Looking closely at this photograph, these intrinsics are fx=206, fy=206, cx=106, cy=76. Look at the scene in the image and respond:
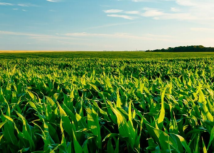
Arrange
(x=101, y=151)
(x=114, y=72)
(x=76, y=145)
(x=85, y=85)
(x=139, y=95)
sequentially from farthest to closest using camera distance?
1. (x=114, y=72)
2. (x=85, y=85)
3. (x=139, y=95)
4. (x=101, y=151)
5. (x=76, y=145)

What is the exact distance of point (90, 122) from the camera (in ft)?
5.48

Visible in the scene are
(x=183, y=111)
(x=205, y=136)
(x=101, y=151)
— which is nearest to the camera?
(x=101, y=151)

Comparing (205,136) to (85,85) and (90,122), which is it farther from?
(85,85)

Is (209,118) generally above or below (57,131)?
above

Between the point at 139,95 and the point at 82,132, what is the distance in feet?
4.44

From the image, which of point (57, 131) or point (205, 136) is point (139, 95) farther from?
point (57, 131)

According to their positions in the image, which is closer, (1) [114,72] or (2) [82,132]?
(2) [82,132]

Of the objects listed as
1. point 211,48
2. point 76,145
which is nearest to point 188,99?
point 76,145

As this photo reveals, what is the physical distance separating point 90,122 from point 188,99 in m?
1.42

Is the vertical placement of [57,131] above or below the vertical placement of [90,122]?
below

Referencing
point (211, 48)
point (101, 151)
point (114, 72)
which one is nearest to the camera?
point (101, 151)

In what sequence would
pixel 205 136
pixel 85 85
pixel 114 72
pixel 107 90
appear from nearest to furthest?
pixel 205 136 < pixel 107 90 < pixel 85 85 < pixel 114 72

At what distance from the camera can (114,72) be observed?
9.65 metres

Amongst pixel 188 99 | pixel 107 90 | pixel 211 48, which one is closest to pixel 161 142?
pixel 188 99
